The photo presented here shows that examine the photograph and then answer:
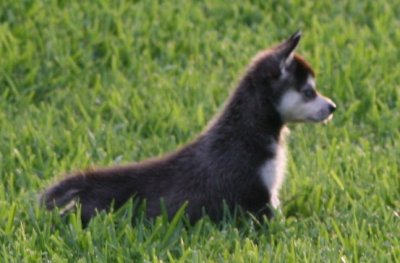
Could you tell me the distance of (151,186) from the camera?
800 centimetres

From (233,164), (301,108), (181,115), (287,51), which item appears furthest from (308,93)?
(181,115)

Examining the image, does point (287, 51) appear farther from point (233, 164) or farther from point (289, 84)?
point (233, 164)

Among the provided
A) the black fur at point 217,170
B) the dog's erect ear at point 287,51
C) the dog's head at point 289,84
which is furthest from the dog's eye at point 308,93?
the dog's erect ear at point 287,51

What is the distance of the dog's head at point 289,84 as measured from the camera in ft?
27.3

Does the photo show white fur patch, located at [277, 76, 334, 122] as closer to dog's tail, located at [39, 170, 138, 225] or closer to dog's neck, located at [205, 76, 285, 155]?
dog's neck, located at [205, 76, 285, 155]

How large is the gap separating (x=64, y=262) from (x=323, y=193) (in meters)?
2.27

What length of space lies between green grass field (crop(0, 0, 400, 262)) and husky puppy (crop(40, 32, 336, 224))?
0.21 meters

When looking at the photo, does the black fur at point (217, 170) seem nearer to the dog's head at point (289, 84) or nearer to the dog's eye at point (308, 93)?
the dog's head at point (289, 84)

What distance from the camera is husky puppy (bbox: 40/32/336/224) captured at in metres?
7.97

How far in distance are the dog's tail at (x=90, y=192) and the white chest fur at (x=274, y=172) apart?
3.00 ft

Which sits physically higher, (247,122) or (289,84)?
(289,84)

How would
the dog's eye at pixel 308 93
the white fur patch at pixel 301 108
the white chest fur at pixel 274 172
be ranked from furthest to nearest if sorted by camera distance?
the dog's eye at pixel 308 93
the white fur patch at pixel 301 108
the white chest fur at pixel 274 172

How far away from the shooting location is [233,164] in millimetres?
8141

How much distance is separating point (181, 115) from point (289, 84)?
1.69 meters
